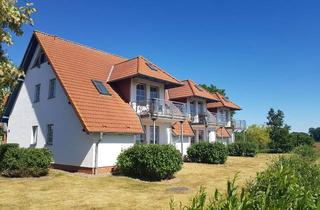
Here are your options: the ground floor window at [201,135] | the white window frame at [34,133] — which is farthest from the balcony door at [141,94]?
the ground floor window at [201,135]

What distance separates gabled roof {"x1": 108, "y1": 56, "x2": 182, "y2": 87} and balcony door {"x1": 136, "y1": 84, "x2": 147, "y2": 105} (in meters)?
1.39

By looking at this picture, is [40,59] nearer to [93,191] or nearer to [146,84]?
[146,84]

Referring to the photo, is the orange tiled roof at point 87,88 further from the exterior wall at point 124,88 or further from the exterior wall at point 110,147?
the exterior wall at point 110,147

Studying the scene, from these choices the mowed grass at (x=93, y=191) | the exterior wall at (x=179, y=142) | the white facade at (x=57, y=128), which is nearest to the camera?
the mowed grass at (x=93, y=191)

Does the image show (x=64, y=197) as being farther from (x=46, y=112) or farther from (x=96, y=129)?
(x=46, y=112)

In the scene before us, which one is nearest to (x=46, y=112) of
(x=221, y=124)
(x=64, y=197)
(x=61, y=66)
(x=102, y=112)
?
(x=61, y=66)

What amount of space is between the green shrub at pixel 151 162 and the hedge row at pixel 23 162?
4383mm

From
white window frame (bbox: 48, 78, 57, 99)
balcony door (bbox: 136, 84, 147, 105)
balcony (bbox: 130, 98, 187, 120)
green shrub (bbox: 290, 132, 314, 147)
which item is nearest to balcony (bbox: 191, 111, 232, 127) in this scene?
balcony (bbox: 130, 98, 187, 120)

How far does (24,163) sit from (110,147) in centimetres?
504

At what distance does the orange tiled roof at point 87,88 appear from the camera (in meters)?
18.7

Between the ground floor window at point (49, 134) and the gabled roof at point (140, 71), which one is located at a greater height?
the gabled roof at point (140, 71)

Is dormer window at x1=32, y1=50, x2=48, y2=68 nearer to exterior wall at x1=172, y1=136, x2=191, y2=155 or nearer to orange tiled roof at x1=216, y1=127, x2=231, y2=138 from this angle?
exterior wall at x1=172, y1=136, x2=191, y2=155

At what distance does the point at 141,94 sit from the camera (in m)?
24.4

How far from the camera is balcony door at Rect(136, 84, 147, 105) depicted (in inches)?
934
